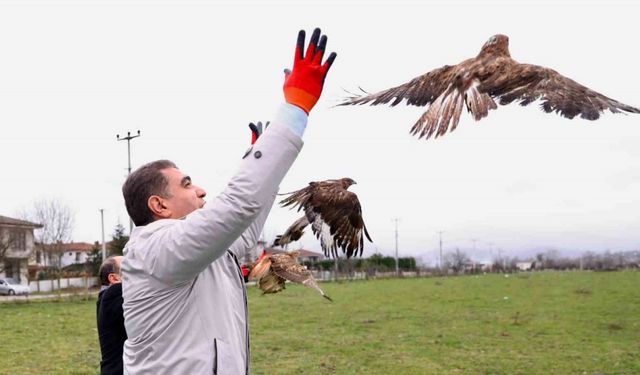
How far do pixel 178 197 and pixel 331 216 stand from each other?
2.96 feet

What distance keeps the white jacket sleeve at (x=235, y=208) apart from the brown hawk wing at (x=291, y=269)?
1230 millimetres

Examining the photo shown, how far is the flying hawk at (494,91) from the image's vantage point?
96.5 inches

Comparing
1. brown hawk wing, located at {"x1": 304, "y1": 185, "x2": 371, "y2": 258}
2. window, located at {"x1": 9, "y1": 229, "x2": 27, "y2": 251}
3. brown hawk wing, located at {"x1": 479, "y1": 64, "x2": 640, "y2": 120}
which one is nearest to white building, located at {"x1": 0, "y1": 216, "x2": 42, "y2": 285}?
window, located at {"x1": 9, "y1": 229, "x2": 27, "y2": 251}

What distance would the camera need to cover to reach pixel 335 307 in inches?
1120

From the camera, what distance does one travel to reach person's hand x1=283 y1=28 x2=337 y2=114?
220cm

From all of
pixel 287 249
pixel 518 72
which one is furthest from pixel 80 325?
pixel 518 72

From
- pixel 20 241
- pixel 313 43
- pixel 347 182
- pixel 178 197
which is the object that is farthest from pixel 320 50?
pixel 20 241

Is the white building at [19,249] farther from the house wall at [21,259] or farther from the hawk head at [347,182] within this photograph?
the hawk head at [347,182]

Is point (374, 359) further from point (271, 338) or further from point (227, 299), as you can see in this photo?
point (227, 299)

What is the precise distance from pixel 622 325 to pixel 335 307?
11.8 meters

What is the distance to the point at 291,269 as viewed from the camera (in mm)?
3504

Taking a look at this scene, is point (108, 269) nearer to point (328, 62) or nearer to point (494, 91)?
point (328, 62)

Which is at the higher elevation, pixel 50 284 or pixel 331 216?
pixel 331 216

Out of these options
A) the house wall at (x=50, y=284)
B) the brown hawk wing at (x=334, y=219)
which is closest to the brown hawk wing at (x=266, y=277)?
the brown hawk wing at (x=334, y=219)
